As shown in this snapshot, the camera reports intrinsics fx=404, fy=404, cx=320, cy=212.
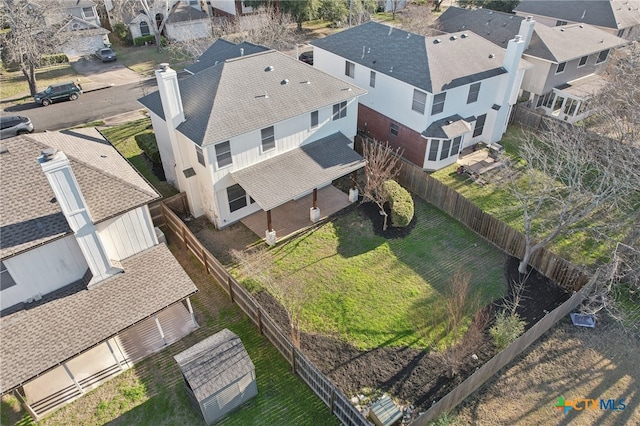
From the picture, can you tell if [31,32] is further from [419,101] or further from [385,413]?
[385,413]

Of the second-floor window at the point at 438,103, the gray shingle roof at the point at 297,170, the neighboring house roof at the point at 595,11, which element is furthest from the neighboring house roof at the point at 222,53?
the neighboring house roof at the point at 595,11

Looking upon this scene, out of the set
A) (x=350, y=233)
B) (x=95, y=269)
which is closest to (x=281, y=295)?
(x=350, y=233)

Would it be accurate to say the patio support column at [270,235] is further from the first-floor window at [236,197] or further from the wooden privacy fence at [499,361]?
the wooden privacy fence at [499,361]

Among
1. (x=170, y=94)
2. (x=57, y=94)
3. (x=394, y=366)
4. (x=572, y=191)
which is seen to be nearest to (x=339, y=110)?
(x=170, y=94)

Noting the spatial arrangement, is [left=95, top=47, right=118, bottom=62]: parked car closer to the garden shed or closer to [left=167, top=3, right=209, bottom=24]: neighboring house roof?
[left=167, top=3, right=209, bottom=24]: neighboring house roof

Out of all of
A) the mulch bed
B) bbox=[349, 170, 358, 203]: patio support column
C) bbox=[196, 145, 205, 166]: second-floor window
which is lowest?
the mulch bed

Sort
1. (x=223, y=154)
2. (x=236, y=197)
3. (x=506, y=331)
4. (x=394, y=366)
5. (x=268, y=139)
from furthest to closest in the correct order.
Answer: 1. (x=236, y=197)
2. (x=268, y=139)
3. (x=223, y=154)
4. (x=506, y=331)
5. (x=394, y=366)

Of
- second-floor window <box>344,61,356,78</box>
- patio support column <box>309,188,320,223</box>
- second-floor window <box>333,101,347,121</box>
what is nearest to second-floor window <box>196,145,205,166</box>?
patio support column <box>309,188,320,223</box>
